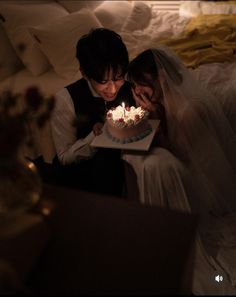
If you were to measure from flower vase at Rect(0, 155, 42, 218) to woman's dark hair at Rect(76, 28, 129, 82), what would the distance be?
2.34 ft

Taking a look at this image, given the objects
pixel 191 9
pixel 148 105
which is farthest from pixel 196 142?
pixel 191 9

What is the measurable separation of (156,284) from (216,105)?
42.3 inches

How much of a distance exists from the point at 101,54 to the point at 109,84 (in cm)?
13

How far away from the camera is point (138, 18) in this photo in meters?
2.67

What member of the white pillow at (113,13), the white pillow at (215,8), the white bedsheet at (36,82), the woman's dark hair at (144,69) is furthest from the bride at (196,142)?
the white pillow at (215,8)

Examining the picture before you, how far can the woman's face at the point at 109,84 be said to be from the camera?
1484mm

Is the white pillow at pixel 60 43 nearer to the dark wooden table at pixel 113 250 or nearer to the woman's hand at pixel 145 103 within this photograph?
the woman's hand at pixel 145 103

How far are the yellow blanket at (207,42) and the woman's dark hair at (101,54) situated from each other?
0.69m

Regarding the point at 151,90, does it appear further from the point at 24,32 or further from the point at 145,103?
the point at 24,32

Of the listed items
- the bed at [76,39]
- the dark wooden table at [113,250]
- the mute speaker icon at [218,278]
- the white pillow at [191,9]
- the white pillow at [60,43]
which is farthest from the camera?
the white pillow at [191,9]

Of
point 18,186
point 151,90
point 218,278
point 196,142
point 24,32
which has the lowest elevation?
point 218,278

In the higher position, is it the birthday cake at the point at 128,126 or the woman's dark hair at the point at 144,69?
the woman's dark hair at the point at 144,69

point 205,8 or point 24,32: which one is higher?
point 24,32

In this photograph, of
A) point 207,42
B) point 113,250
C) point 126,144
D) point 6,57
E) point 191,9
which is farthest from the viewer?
point 191,9
